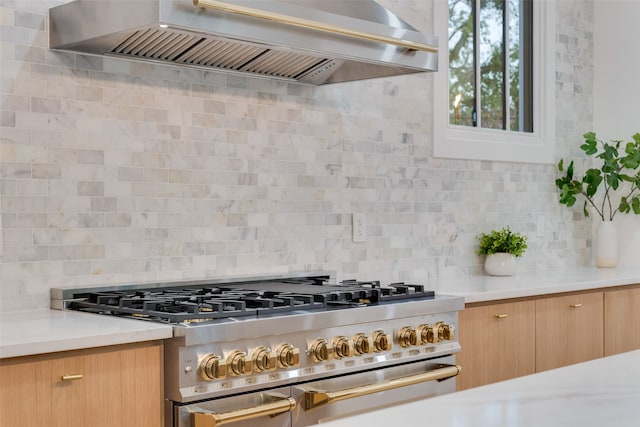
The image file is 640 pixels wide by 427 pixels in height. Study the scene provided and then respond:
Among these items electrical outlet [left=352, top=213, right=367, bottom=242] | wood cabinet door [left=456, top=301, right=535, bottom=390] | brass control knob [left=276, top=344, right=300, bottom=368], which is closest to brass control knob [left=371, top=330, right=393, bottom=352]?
brass control knob [left=276, top=344, right=300, bottom=368]

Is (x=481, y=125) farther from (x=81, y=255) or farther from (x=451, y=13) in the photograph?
(x=81, y=255)

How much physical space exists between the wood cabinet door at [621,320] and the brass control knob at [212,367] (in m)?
2.25

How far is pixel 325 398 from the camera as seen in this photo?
2484 mm

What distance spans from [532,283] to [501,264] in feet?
1.22

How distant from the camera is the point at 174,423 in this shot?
224 cm

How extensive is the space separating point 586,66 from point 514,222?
3.73 ft

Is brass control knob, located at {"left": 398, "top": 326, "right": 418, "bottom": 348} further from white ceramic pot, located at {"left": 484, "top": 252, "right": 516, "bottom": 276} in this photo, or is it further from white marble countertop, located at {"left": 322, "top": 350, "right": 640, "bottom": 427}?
white ceramic pot, located at {"left": 484, "top": 252, "right": 516, "bottom": 276}

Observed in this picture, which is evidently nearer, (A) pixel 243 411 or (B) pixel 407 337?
(A) pixel 243 411

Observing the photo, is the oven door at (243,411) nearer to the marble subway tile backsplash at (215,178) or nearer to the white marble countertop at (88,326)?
the white marble countertop at (88,326)

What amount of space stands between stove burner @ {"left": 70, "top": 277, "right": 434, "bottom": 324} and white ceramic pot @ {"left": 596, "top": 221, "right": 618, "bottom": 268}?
173 cm

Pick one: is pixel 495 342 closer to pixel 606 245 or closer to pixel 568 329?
pixel 568 329

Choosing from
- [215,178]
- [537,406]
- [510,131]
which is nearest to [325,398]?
[215,178]

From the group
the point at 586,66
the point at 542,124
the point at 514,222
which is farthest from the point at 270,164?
the point at 586,66

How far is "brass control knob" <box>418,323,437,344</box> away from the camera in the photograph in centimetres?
290
